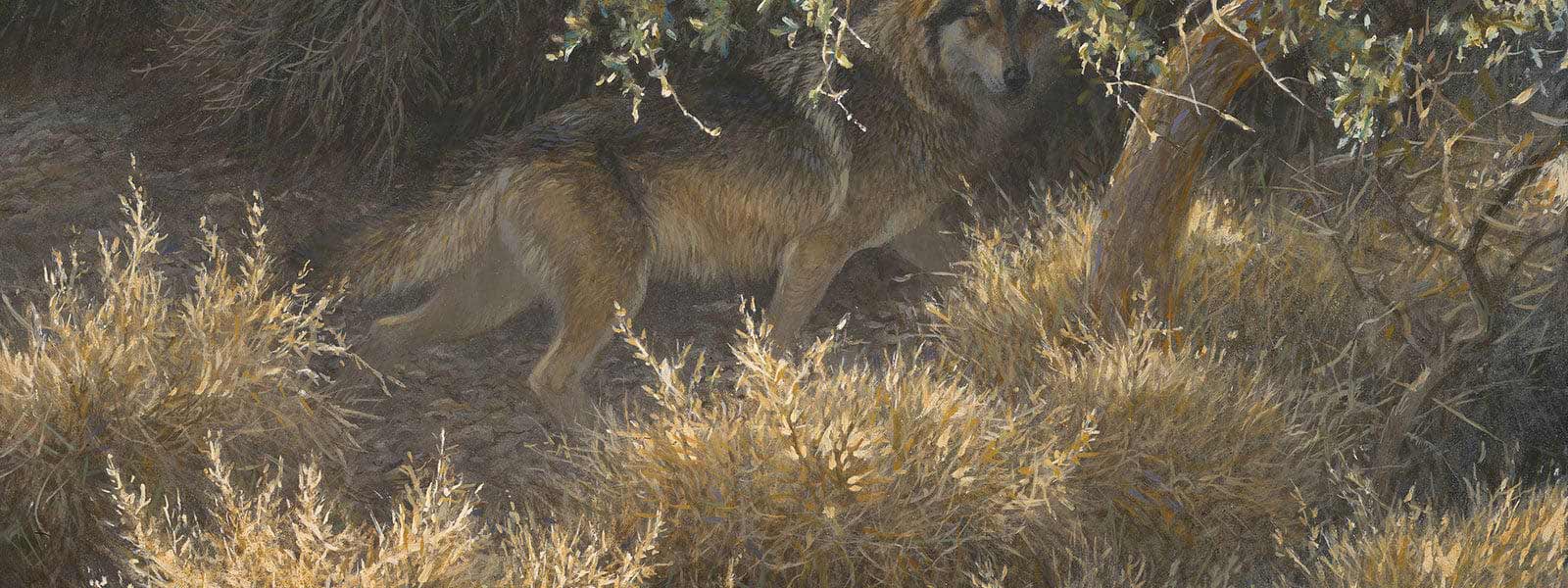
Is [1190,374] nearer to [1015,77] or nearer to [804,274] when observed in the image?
[1015,77]

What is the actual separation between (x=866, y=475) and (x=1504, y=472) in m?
2.18

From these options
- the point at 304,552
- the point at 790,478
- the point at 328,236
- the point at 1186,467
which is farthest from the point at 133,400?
the point at 1186,467

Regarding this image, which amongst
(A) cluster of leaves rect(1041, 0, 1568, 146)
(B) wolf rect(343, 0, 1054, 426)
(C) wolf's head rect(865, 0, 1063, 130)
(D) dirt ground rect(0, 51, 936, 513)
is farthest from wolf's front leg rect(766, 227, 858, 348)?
(A) cluster of leaves rect(1041, 0, 1568, 146)

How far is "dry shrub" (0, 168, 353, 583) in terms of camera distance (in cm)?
378

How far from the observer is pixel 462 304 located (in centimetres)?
468

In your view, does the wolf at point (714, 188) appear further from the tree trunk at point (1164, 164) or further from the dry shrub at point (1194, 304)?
the tree trunk at point (1164, 164)

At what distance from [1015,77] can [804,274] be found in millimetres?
1095

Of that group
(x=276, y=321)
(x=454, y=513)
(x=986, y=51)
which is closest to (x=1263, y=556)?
(x=986, y=51)

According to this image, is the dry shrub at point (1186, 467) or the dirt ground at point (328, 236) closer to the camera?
the dry shrub at point (1186, 467)

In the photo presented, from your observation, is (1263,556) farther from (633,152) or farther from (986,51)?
(633,152)

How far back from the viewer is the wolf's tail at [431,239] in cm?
A: 457

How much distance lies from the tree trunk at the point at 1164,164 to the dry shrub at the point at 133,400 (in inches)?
104

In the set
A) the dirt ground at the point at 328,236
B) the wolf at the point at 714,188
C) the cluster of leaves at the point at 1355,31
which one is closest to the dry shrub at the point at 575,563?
the dirt ground at the point at 328,236

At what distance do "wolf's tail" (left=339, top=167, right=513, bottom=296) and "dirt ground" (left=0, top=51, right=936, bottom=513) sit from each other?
0.13 metres
